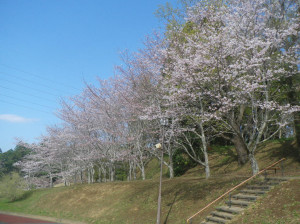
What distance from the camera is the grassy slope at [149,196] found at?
55.8ft

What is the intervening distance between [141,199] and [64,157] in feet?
72.7

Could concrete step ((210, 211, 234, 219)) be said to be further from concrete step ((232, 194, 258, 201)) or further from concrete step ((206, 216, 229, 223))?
concrete step ((232, 194, 258, 201))

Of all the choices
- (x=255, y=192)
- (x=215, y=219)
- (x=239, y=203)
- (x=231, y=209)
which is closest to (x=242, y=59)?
(x=255, y=192)

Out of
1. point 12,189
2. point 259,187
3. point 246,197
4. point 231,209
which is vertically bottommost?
point 231,209

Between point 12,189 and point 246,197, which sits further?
point 12,189

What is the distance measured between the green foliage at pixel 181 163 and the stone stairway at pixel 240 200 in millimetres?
13601

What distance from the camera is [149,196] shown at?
20422 millimetres

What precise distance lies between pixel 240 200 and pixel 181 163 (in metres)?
15.1

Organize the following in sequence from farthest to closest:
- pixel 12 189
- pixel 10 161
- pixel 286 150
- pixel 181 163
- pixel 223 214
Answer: pixel 10 161 < pixel 12 189 < pixel 181 163 < pixel 286 150 < pixel 223 214

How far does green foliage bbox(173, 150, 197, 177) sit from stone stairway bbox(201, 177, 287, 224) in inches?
535

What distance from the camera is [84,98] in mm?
33844

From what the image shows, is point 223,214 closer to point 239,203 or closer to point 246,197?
point 239,203

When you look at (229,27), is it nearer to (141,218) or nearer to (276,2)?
(276,2)

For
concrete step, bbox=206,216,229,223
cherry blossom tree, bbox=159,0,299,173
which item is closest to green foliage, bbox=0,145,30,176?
cherry blossom tree, bbox=159,0,299,173
